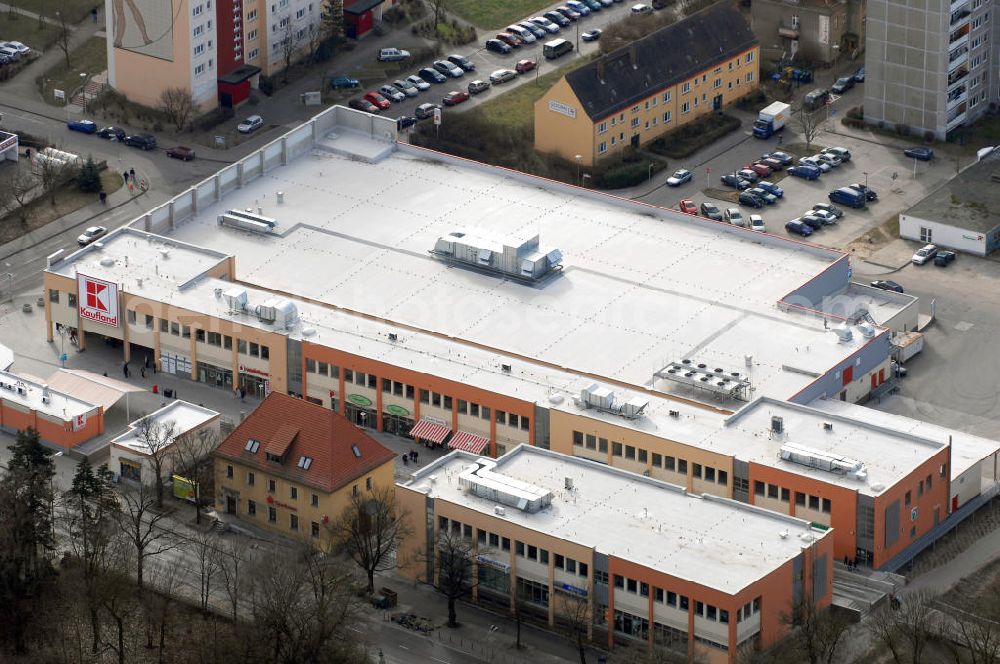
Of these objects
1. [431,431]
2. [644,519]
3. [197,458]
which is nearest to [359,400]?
[431,431]

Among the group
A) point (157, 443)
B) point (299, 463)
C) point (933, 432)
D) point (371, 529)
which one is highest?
point (299, 463)

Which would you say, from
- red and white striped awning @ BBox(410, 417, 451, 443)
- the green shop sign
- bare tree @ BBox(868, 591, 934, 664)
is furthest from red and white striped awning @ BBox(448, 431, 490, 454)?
bare tree @ BBox(868, 591, 934, 664)

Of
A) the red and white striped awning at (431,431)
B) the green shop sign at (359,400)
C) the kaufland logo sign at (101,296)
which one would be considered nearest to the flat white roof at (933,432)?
the red and white striped awning at (431,431)

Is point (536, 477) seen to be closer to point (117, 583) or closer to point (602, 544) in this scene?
point (602, 544)

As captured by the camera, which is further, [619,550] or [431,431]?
[431,431]

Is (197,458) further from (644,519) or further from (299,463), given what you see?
(644,519)

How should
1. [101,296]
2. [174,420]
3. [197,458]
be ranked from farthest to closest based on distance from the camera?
[101,296] < [174,420] < [197,458]
